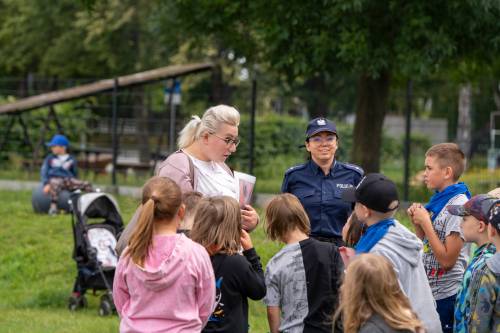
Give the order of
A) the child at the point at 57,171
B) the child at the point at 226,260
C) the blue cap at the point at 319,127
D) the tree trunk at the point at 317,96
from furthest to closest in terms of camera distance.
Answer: the tree trunk at the point at 317,96, the child at the point at 57,171, the blue cap at the point at 319,127, the child at the point at 226,260

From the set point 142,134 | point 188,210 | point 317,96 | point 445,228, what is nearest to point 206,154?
point 188,210

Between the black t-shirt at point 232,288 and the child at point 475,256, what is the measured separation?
1.14 meters

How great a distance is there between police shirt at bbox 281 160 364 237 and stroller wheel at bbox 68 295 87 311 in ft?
15.1

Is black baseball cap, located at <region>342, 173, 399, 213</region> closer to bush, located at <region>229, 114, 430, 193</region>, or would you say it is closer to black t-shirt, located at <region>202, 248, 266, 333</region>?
black t-shirt, located at <region>202, 248, 266, 333</region>

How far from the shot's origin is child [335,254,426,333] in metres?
4.82

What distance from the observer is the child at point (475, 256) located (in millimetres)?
5539

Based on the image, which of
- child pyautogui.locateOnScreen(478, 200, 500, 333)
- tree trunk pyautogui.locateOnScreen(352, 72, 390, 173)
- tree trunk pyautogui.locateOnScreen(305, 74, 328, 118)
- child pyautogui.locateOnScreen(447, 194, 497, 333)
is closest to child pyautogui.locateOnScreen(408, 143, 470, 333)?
child pyautogui.locateOnScreen(447, 194, 497, 333)

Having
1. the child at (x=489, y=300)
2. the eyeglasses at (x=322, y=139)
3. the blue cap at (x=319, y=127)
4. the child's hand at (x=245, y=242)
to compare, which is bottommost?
the child at (x=489, y=300)

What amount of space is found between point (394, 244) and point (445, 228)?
959 millimetres

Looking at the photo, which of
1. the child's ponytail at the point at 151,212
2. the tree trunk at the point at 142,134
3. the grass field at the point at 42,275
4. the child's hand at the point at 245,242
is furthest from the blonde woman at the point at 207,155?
the tree trunk at the point at 142,134

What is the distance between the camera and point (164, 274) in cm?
544

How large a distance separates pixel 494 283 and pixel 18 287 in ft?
28.1

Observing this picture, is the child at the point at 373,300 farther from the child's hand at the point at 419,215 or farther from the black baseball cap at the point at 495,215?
→ the child's hand at the point at 419,215

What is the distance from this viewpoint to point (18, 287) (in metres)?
12.8
